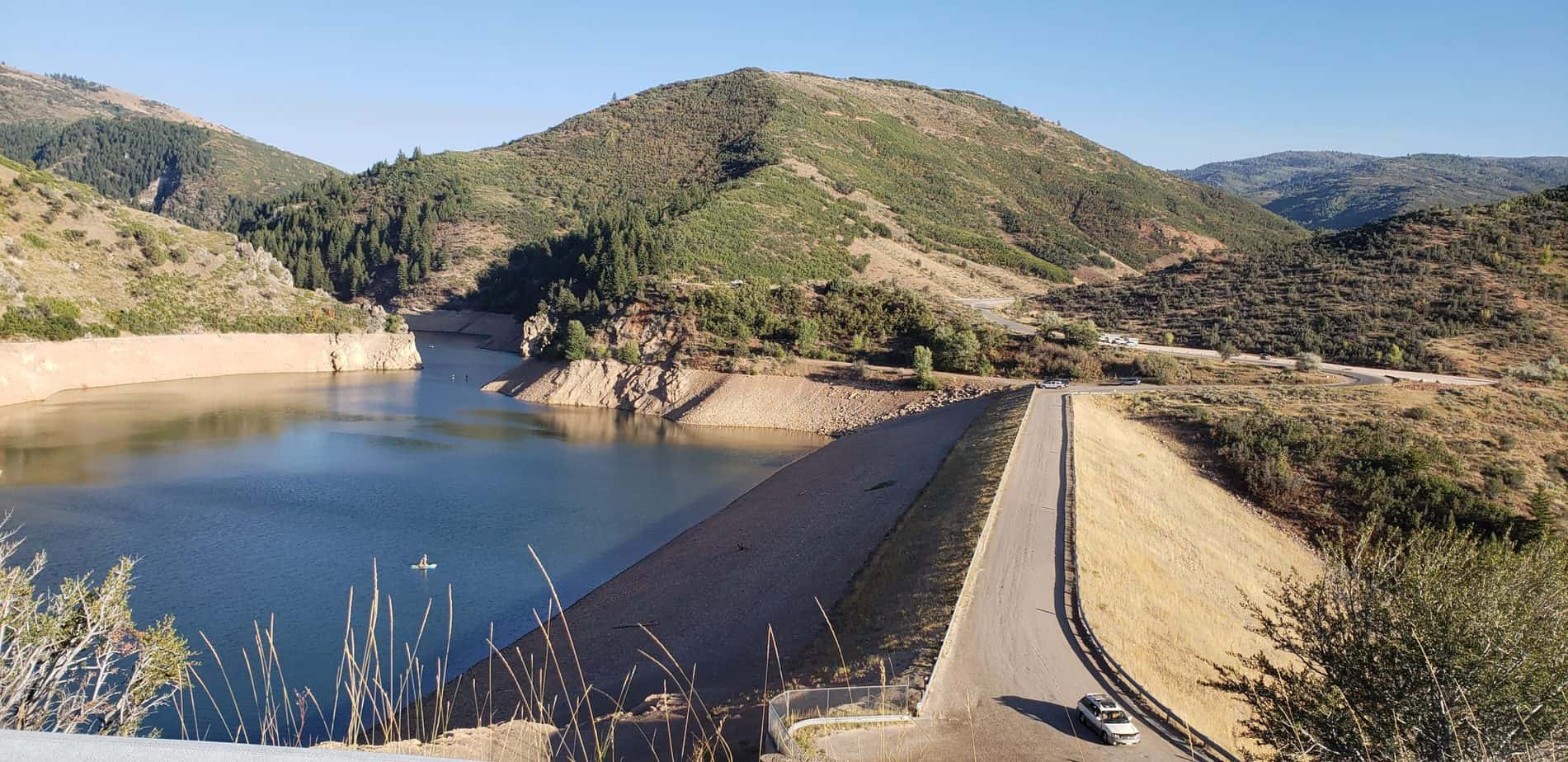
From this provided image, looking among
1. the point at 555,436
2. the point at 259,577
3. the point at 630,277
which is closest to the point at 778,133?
the point at 630,277

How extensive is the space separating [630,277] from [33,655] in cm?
6175

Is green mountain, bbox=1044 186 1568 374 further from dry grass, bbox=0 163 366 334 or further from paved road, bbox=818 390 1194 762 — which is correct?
dry grass, bbox=0 163 366 334

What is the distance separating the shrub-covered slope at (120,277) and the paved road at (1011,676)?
54082 mm

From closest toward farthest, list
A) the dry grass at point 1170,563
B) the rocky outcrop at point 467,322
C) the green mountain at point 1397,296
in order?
the dry grass at point 1170,563 < the green mountain at point 1397,296 < the rocky outcrop at point 467,322

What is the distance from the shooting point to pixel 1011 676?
14.1 metres

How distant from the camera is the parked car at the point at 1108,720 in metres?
11.7

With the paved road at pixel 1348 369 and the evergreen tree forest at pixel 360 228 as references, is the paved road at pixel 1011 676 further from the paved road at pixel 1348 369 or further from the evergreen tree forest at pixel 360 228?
the evergreen tree forest at pixel 360 228

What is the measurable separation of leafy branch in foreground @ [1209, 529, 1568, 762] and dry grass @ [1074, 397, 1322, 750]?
3.17 metres

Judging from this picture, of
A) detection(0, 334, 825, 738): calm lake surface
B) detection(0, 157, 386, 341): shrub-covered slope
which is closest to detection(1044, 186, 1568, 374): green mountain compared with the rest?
detection(0, 334, 825, 738): calm lake surface

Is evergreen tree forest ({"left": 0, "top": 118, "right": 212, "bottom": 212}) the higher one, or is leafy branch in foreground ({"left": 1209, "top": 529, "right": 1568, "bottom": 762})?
evergreen tree forest ({"left": 0, "top": 118, "right": 212, "bottom": 212})

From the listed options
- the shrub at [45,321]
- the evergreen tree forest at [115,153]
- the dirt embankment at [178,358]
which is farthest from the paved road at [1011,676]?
the evergreen tree forest at [115,153]

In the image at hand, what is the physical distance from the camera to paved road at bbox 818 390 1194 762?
11469 millimetres

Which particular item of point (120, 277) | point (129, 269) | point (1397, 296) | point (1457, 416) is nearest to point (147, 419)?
point (120, 277)

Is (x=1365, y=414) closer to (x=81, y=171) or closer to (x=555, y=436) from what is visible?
(x=555, y=436)
